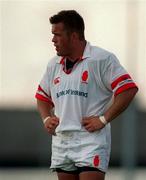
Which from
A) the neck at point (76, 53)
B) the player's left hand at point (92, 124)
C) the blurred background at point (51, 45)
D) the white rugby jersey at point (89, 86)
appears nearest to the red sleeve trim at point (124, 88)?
the white rugby jersey at point (89, 86)

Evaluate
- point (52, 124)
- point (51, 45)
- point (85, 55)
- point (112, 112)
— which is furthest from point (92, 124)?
point (51, 45)

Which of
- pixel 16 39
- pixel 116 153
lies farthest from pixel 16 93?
pixel 116 153

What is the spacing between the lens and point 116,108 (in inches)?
204

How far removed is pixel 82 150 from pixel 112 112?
0.24 meters

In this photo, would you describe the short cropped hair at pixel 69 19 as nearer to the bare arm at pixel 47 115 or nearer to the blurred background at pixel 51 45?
the bare arm at pixel 47 115

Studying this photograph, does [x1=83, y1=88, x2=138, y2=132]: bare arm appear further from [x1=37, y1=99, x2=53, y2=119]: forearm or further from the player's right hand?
[x1=37, y1=99, x2=53, y2=119]: forearm

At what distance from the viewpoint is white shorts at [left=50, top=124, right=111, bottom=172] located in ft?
16.9

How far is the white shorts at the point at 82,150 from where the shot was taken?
16.9 ft

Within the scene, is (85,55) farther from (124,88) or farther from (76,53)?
(124,88)

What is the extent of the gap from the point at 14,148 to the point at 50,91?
11.6 metres

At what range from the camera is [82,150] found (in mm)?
5180

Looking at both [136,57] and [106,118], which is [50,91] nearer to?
[106,118]

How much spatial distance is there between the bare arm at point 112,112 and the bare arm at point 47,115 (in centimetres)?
18

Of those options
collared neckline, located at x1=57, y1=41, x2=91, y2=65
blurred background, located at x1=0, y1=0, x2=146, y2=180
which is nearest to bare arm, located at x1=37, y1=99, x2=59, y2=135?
collared neckline, located at x1=57, y1=41, x2=91, y2=65
